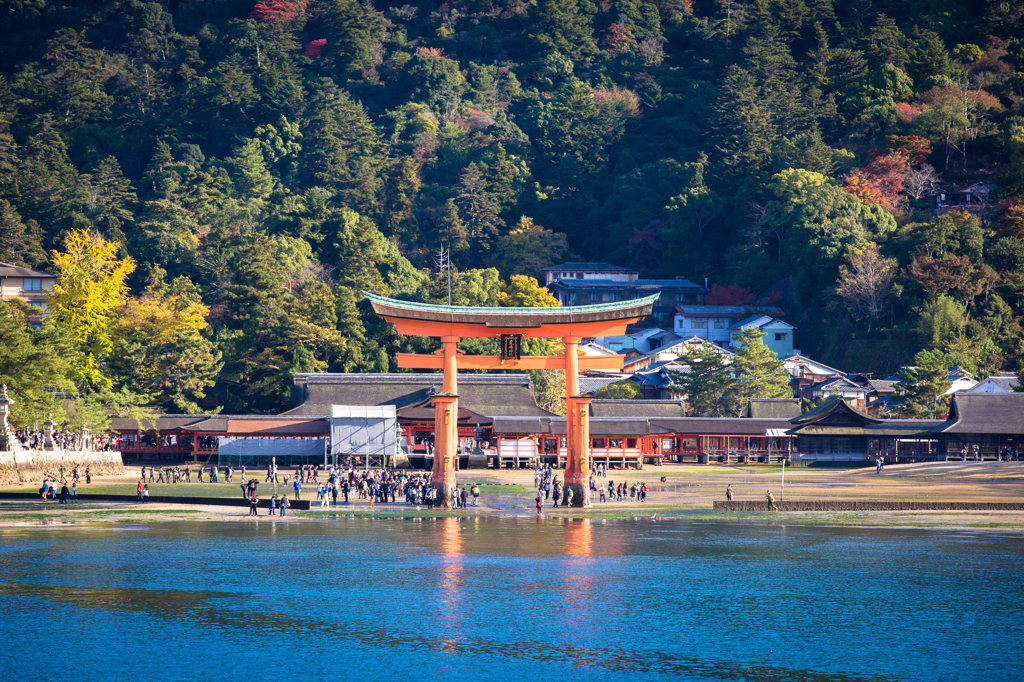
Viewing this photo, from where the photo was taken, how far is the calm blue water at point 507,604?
21.9m

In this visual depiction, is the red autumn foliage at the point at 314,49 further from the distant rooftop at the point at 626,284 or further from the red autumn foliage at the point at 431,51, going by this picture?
the distant rooftop at the point at 626,284

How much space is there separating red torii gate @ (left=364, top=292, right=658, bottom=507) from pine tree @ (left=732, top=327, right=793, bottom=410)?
104 feet


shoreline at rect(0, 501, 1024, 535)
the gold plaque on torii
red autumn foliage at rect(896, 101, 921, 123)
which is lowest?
shoreline at rect(0, 501, 1024, 535)

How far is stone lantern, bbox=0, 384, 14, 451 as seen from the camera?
1812 inches

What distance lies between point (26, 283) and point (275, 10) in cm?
6336

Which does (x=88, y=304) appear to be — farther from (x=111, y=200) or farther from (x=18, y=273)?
(x=111, y=200)

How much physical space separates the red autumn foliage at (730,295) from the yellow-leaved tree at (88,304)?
58.3 meters

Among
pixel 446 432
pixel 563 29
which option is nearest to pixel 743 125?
pixel 563 29

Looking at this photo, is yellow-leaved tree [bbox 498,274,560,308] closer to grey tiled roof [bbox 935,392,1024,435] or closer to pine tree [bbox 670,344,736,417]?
pine tree [bbox 670,344,736,417]

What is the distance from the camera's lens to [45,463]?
163 ft

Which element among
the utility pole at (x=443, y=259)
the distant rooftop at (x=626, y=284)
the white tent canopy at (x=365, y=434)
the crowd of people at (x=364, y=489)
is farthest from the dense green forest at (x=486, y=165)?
the white tent canopy at (x=365, y=434)

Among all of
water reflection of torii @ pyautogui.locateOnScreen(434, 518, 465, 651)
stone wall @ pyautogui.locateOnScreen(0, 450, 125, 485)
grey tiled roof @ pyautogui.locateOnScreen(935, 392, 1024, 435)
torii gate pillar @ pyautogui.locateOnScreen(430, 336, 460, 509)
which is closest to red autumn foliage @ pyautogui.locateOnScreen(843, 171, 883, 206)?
grey tiled roof @ pyautogui.locateOnScreen(935, 392, 1024, 435)

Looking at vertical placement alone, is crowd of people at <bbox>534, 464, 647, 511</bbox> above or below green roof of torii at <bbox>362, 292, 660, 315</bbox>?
below

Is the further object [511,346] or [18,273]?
[18,273]
